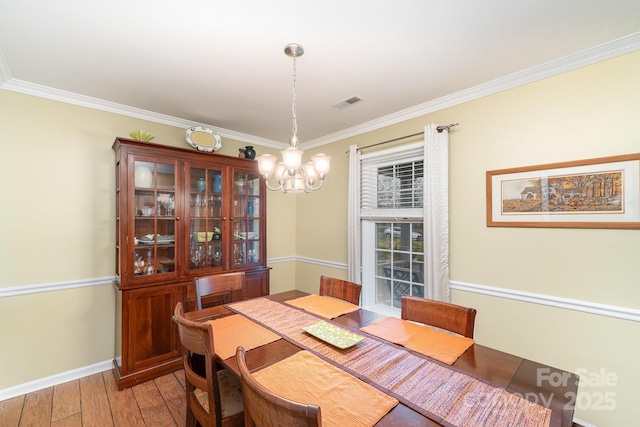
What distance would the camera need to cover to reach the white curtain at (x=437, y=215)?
96.7 inches

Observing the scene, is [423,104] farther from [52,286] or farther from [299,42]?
[52,286]

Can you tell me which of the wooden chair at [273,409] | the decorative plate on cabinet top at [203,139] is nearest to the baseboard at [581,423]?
the wooden chair at [273,409]

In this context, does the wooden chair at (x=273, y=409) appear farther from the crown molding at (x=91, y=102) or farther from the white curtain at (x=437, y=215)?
the crown molding at (x=91, y=102)

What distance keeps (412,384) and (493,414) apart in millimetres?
274

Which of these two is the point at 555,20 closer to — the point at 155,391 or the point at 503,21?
the point at 503,21

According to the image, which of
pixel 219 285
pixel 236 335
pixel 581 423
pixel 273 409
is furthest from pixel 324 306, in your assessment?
pixel 581 423

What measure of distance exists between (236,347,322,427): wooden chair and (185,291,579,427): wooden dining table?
323mm

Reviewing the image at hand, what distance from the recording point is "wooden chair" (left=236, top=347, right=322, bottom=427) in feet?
2.34

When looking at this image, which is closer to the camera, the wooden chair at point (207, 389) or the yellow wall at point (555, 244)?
the wooden chair at point (207, 389)

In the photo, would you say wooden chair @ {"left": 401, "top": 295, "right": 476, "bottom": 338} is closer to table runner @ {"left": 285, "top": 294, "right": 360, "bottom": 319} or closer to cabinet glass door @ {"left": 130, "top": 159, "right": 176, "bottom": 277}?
table runner @ {"left": 285, "top": 294, "right": 360, "bottom": 319}

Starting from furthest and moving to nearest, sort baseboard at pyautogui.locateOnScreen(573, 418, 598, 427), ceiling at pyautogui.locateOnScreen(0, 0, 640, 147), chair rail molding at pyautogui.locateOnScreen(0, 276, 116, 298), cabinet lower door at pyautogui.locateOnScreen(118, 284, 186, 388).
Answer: cabinet lower door at pyautogui.locateOnScreen(118, 284, 186, 388), chair rail molding at pyautogui.locateOnScreen(0, 276, 116, 298), baseboard at pyautogui.locateOnScreen(573, 418, 598, 427), ceiling at pyautogui.locateOnScreen(0, 0, 640, 147)

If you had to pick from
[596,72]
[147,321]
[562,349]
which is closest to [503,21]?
[596,72]

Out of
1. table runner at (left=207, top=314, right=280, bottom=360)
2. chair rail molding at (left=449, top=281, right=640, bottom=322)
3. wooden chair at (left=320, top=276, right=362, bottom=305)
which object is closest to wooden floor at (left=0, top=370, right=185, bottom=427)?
table runner at (left=207, top=314, right=280, bottom=360)

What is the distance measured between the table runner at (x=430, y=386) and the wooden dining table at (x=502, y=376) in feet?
0.11
